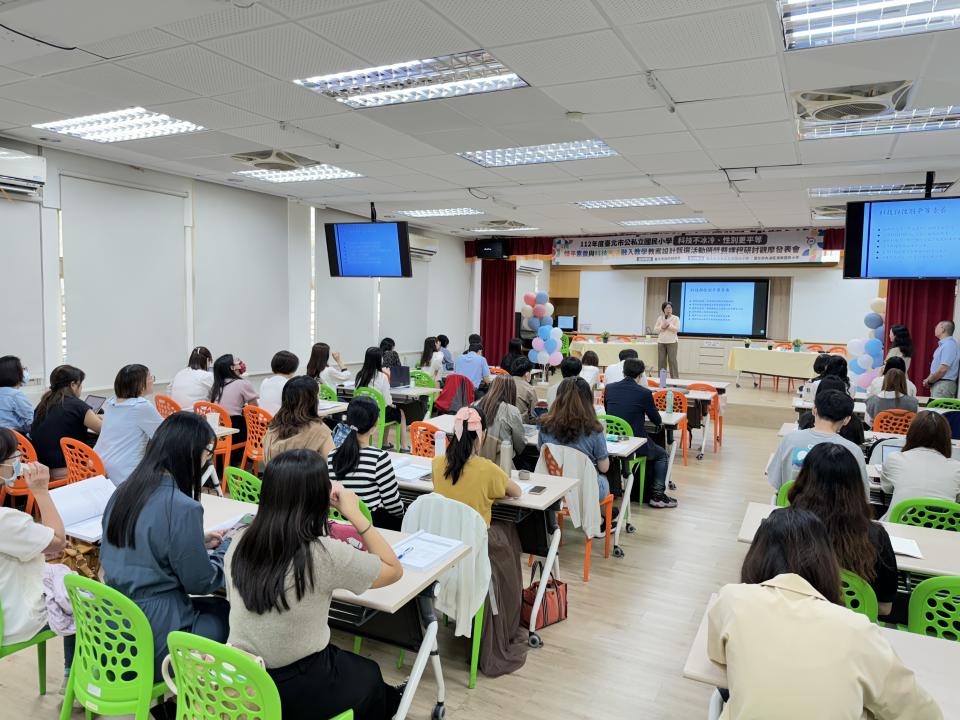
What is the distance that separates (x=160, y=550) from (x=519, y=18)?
2.57 metres

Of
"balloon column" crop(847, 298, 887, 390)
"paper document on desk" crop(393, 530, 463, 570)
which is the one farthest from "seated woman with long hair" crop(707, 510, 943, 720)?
"balloon column" crop(847, 298, 887, 390)

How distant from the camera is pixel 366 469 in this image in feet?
10.1

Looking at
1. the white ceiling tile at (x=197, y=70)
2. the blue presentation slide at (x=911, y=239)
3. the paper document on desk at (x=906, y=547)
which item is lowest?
the paper document on desk at (x=906, y=547)

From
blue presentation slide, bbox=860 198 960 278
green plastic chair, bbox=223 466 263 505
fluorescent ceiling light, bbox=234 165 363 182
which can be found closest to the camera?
green plastic chair, bbox=223 466 263 505

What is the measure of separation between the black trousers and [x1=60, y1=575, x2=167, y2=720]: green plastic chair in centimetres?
44

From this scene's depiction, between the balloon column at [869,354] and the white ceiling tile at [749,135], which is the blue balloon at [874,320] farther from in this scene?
the white ceiling tile at [749,135]

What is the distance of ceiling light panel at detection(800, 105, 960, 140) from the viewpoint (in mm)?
4129

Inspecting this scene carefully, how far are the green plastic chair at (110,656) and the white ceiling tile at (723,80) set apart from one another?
11.3 ft

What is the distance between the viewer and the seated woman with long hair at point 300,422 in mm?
3604

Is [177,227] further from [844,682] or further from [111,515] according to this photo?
[844,682]

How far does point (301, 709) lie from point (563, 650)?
5.52 ft

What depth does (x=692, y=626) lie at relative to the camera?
3357mm

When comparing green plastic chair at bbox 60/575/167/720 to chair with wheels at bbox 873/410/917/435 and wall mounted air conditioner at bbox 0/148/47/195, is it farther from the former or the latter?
chair with wheels at bbox 873/410/917/435

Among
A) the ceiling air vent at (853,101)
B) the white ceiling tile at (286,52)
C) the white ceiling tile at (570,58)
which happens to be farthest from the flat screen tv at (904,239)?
the white ceiling tile at (286,52)
